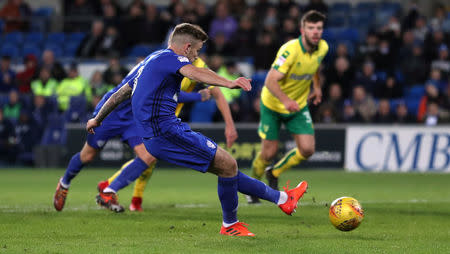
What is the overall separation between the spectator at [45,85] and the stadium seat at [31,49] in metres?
2.64

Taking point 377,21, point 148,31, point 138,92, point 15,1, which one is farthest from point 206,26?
point 138,92

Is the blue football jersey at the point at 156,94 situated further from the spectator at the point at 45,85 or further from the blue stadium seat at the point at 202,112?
the spectator at the point at 45,85

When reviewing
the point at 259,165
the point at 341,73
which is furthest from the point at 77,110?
the point at 259,165

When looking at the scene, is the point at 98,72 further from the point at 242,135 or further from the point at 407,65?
the point at 407,65

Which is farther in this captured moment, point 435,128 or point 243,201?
point 435,128

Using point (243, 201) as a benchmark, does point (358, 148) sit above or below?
below

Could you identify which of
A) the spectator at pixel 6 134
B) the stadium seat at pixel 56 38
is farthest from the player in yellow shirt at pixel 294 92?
the stadium seat at pixel 56 38

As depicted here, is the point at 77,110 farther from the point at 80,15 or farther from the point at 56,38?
the point at 80,15

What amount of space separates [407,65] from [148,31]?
22.0ft

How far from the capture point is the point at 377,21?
2250 cm

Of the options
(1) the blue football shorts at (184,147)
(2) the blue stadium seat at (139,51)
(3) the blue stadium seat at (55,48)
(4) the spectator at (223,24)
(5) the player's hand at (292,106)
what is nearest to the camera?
(1) the blue football shorts at (184,147)

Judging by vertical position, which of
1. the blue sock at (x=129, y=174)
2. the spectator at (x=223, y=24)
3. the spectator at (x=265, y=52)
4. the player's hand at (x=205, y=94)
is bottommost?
the spectator at (x=265, y=52)

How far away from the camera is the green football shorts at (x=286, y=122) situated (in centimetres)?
1076

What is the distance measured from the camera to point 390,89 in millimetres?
19266
